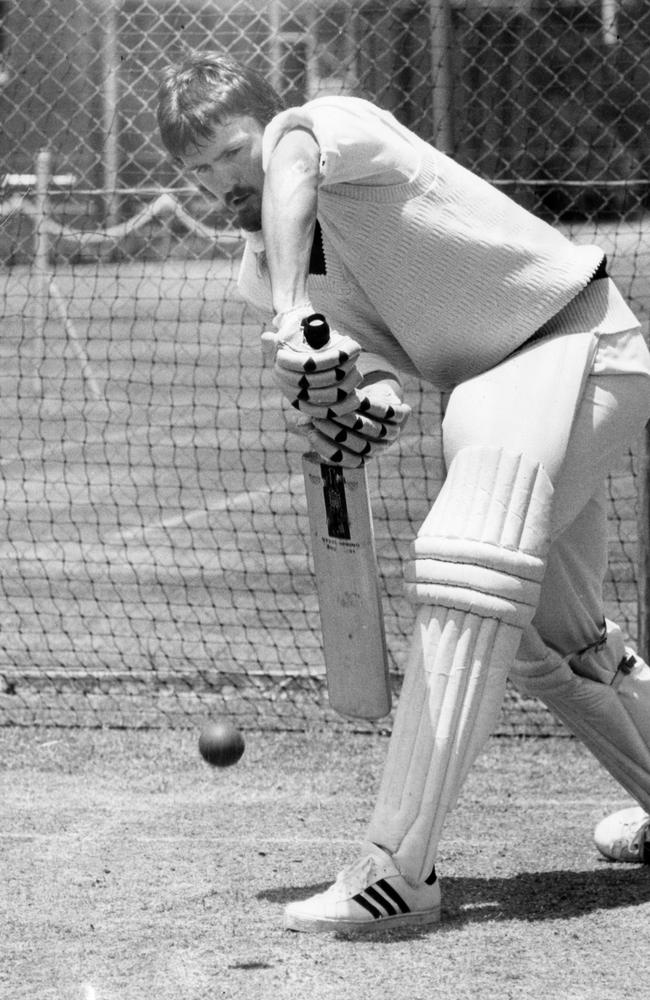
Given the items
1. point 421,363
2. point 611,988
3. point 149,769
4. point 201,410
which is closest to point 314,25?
point 201,410

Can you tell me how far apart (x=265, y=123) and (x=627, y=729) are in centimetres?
163

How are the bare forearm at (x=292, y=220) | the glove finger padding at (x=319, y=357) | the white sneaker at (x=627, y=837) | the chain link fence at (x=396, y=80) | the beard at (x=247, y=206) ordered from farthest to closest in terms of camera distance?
the chain link fence at (x=396, y=80) → the white sneaker at (x=627, y=837) → the beard at (x=247, y=206) → the bare forearm at (x=292, y=220) → the glove finger padding at (x=319, y=357)

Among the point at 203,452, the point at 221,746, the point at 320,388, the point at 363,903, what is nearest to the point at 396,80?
the point at 203,452

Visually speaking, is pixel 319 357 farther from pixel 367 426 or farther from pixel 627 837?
pixel 627 837

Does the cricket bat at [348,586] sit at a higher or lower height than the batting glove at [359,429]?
lower

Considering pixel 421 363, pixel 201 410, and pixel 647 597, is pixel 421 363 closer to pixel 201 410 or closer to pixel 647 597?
pixel 647 597

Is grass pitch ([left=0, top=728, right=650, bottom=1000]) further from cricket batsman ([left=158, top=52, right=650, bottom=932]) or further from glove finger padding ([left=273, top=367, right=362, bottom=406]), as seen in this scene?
glove finger padding ([left=273, top=367, right=362, bottom=406])

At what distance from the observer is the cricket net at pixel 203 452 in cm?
572

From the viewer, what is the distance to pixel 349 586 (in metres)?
3.51

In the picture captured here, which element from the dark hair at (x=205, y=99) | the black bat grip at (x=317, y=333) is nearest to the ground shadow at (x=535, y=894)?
the black bat grip at (x=317, y=333)

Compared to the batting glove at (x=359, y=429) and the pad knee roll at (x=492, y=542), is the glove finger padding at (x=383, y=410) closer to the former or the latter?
the batting glove at (x=359, y=429)

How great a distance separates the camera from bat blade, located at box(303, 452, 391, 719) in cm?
346

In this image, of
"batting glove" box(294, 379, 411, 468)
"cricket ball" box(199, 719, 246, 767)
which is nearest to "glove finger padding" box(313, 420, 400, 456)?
"batting glove" box(294, 379, 411, 468)

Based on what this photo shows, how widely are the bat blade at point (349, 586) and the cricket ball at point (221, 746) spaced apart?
1282mm
